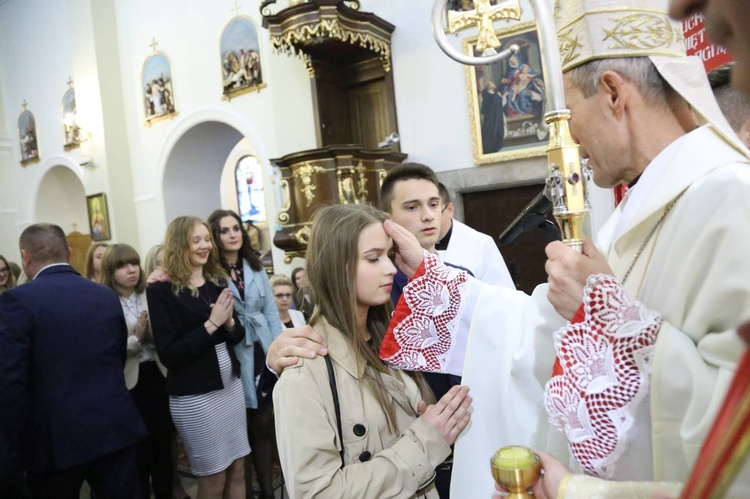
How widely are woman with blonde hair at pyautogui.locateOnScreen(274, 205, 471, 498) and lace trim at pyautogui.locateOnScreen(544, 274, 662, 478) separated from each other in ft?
1.60

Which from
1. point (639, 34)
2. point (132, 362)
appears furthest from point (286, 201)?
point (639, 34)

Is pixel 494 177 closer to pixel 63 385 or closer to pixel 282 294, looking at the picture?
pixel 282 294

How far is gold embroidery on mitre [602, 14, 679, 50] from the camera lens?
1.13 m

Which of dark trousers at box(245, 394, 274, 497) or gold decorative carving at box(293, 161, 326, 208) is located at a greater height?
gold decorative carving at box(293, 161, 326, 208)

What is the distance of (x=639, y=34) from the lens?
1.14 m

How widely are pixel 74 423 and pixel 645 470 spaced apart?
8.53 ft

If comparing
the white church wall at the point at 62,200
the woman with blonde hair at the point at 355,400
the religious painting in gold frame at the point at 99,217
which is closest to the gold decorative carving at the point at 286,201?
the woman with blonde hair at the point at 355,400

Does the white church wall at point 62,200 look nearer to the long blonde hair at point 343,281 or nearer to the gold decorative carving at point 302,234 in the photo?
the gold decorative carving at point 302,234

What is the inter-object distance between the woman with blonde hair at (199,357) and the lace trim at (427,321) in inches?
69.1

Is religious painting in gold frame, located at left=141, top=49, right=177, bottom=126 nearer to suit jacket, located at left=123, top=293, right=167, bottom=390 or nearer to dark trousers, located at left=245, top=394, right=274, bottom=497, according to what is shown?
suit jacket, located at left=123, top=293, right=167, bottom=390

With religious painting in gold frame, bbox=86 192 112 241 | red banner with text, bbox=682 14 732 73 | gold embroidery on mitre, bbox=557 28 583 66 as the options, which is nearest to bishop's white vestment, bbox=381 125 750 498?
gold embroidery on mitre, bbox=557 28 583 66

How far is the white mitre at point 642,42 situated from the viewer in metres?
1.10

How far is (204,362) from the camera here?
302cm

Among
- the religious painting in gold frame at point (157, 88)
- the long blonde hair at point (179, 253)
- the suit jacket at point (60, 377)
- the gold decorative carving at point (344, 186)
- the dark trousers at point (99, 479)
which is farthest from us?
the religious painting in gold frame at point (157, 88)
